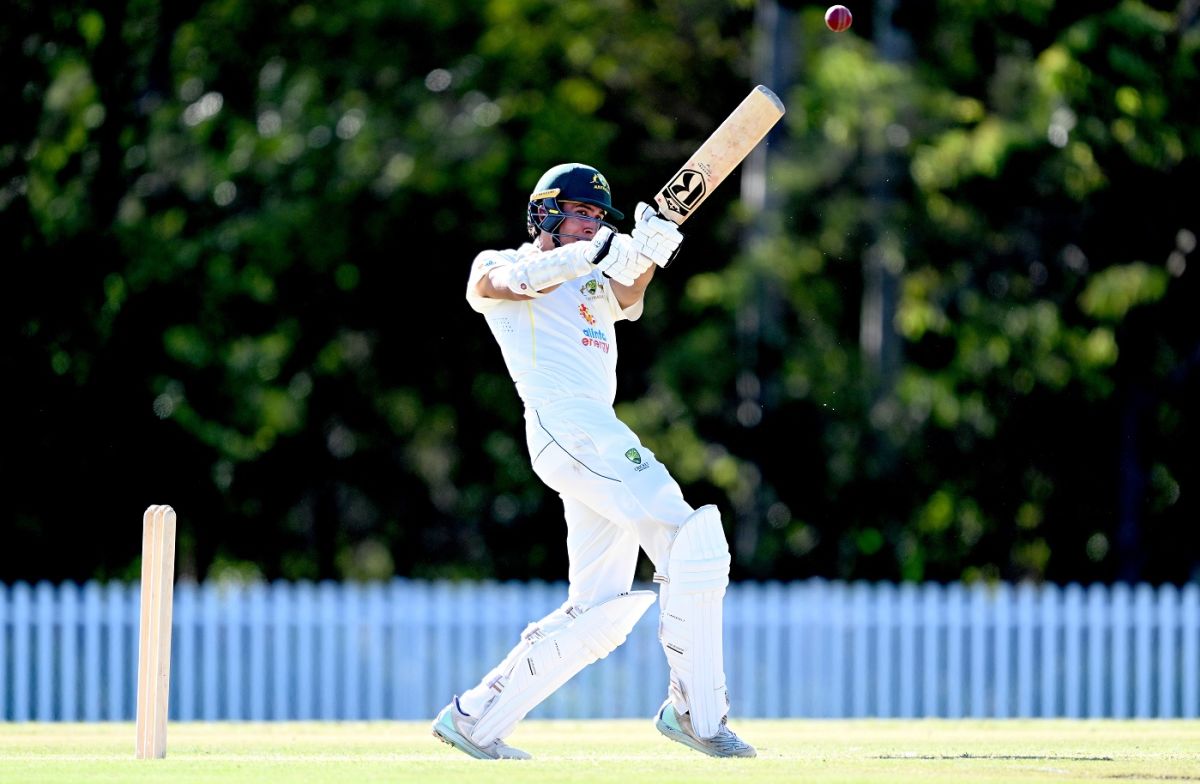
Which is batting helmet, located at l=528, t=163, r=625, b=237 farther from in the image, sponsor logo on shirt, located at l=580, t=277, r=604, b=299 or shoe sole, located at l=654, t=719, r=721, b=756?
shoe sole, located at l=654, t=719, r=721, b=756

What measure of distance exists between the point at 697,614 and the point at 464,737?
0.84m

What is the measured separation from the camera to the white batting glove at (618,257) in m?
5.76

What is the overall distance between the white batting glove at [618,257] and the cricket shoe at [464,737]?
1383 millimetres

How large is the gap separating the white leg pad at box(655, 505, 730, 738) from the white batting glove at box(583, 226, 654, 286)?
710 millimetres

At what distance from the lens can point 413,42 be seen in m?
18.1

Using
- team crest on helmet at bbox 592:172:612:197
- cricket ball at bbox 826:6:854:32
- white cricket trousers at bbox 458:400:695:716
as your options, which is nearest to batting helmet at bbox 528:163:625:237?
team crest on helmet at bbox 592:172:612:197

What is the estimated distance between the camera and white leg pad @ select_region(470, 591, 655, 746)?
239 inches

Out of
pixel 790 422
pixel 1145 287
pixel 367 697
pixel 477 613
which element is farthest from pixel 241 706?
pixel 1145 287

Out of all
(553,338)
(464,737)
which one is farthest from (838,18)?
(464,737)

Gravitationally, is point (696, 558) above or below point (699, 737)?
above

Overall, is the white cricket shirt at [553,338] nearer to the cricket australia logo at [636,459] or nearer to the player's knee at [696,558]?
the cricket australia logo at [636,459]

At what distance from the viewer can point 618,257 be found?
5777 mm

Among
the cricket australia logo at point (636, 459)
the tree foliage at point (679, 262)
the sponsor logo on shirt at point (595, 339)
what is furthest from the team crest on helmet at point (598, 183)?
the tree foliage at point (679, 262)

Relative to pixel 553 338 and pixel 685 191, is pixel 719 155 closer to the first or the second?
pixel 685 191
